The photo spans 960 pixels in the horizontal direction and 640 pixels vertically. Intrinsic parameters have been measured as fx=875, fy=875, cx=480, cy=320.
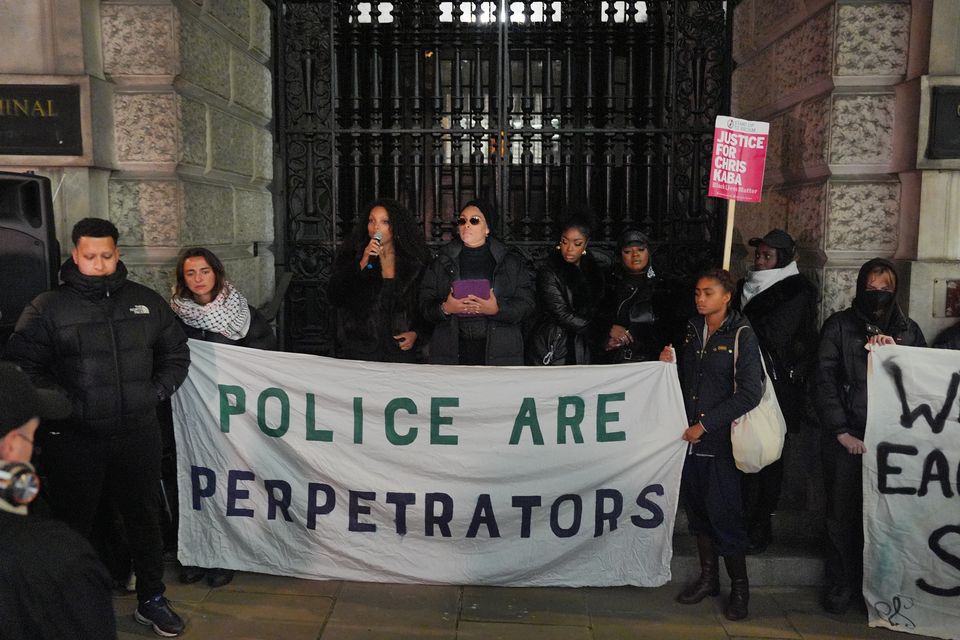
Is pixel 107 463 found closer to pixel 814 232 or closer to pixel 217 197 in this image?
pixel 217 197

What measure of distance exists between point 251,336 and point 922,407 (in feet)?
12.4

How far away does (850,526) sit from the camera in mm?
4828

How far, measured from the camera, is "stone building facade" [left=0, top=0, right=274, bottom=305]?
17.2 ft

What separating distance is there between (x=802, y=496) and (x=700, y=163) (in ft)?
9.67

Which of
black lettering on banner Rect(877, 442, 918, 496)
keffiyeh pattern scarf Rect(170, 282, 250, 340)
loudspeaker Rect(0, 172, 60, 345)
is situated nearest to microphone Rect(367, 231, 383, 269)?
keffiyeh pattern scarf Rect(170, 282, 250, 340)

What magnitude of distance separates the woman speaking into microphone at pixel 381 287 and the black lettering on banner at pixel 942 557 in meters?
3.14

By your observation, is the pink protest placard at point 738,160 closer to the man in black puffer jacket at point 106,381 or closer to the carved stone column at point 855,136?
the carved stone column at point 855,136

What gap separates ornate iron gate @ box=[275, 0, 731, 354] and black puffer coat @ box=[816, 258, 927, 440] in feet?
8.38

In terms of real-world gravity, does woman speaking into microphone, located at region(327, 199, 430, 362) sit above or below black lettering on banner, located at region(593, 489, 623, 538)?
above

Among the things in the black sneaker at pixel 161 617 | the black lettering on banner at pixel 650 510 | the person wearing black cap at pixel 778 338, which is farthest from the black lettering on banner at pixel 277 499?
the person wearing black cap at pixel 778 338

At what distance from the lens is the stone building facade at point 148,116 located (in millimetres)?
5234

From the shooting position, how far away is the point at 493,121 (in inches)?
287

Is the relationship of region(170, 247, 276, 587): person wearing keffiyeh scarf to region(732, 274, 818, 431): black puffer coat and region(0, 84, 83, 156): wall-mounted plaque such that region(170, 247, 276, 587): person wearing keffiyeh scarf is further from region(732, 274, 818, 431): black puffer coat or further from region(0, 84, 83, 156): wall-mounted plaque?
region(732, 274, 818, 431): black puffer coat

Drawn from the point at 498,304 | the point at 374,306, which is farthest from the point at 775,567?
the point at 374,306
